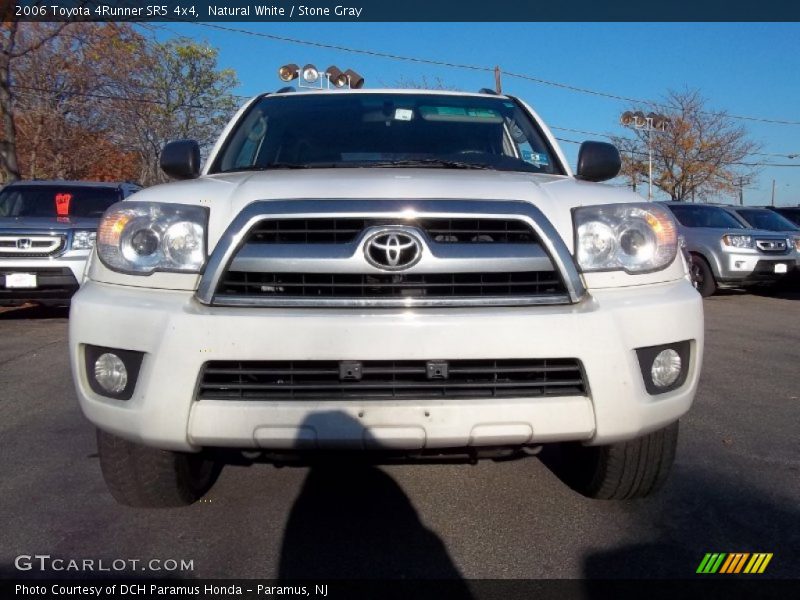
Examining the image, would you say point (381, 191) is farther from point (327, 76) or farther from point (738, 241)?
point (327, 76)

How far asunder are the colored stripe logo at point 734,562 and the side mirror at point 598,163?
1.86 m

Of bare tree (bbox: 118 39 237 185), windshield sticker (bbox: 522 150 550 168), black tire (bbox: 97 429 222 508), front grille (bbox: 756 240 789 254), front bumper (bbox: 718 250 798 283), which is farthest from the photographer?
bare tree (bbox: 118 39 237 185)

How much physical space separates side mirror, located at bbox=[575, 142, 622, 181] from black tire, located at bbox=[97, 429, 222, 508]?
233cm

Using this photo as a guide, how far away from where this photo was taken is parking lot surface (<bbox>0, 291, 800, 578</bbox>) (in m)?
2.78

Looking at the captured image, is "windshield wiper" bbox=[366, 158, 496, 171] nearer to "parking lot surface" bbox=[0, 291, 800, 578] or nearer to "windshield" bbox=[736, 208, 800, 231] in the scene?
"parking lot surface" bbox=[0, 291, 800, 578]

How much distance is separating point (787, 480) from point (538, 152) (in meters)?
2.09

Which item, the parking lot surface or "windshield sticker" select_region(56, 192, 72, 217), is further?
"windshield sticker" select_region(56, 192, 72, 217)

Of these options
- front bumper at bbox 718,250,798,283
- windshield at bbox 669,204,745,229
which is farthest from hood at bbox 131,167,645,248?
windshield at bbox 669,204,745,229

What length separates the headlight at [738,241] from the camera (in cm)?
1209

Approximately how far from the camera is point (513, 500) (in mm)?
3373

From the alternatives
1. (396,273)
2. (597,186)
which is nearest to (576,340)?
(396,273)

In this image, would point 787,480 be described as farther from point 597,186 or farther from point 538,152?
point 538,152

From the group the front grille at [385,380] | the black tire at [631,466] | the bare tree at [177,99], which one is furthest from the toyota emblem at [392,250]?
the bare tree at [177,99]

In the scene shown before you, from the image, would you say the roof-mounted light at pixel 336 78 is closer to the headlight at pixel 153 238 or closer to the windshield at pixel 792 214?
the windshield at pixel 792 214
